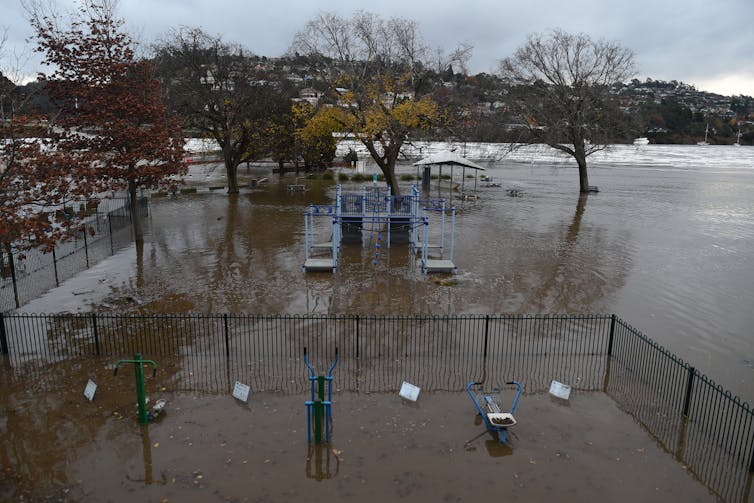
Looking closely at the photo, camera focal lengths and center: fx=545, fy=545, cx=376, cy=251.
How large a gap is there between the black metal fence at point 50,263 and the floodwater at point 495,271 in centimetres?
72

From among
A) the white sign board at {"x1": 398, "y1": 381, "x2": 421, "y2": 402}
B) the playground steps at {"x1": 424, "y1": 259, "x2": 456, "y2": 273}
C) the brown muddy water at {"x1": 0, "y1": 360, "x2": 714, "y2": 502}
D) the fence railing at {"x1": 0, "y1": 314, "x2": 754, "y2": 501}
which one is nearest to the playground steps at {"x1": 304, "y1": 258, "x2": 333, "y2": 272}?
the playground steps at {"x1": 424, "y1": 259, "x2": 456, "y2": 273}

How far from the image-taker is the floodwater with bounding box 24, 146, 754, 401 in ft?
50.8

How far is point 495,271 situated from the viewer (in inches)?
772

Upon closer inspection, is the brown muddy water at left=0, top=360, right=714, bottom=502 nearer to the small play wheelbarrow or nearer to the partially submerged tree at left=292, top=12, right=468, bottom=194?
the small play wheelbarrow

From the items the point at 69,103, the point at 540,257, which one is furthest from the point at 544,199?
the point at 69,103

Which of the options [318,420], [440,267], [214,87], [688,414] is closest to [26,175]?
[318,420]

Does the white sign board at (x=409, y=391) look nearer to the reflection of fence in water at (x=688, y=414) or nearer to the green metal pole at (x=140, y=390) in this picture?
the reflection of fence in water at (x=688, y=414)

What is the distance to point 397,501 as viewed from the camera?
25.2ft

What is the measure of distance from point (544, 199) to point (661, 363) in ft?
94.6

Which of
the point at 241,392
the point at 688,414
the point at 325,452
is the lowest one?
the point at 325,452

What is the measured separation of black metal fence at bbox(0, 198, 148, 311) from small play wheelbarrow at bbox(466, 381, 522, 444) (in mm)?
10628

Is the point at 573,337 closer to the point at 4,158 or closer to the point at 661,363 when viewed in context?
the point at 661,363

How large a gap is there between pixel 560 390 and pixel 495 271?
363 inches

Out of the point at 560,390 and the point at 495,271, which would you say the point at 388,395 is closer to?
the point at 560,390
